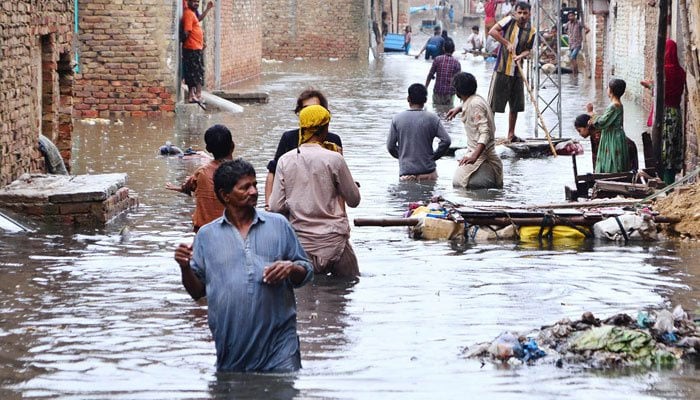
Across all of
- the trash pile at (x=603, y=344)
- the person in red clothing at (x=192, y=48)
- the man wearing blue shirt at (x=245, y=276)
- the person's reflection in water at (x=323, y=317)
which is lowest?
the person's reflection in water at (x=323, y=317)

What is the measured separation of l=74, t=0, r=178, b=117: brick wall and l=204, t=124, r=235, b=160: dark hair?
13.9 metres

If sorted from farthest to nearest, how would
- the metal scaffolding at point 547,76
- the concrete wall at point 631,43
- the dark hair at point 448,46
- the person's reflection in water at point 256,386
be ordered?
the concrete wall at point 631,43 < the dark hair at point 448,46 < the metal scaffolding at point 547,76 < the person's reflection in water at point 256,386

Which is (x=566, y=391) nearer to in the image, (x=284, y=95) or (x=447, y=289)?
(x=447, y=289)

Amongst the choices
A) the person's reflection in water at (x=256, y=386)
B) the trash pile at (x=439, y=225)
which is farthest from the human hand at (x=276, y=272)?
the trash pile at (x=439, y=225)

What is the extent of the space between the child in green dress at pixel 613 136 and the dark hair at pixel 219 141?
5.36 meters

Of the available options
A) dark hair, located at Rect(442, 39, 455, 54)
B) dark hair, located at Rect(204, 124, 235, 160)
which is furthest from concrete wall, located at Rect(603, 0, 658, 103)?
dark hair, located at Rect(204, 124, 235, 160)

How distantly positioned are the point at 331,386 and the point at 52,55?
8.64 meters

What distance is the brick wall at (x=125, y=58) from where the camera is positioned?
864 inches

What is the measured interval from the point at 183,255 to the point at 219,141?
264 centimetres

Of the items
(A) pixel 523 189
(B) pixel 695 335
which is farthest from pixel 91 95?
(B) pixel 695 335

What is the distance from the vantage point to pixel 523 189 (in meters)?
14.2

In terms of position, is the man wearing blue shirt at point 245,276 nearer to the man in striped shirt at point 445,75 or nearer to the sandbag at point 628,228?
the sandbag at point 628,228

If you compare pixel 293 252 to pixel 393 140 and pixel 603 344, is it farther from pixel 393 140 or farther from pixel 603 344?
pixel 393 140

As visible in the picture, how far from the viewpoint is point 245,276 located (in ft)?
19.4
